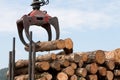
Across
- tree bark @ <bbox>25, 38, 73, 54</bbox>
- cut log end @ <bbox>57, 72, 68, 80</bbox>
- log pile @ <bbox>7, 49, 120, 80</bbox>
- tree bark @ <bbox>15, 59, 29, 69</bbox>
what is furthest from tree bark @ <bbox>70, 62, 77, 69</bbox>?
tree bark @ <bbox>15, 59, 29, 69</bbox>

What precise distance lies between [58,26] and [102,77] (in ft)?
6.85

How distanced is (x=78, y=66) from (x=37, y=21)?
2030 millimetres

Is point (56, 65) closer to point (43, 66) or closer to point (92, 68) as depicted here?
point (43, 66)

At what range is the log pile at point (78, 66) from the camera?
11352mm

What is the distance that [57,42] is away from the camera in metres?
11.5

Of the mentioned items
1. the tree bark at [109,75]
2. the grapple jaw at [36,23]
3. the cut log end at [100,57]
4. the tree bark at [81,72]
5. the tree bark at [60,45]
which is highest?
the grapple jaw at [36,23]

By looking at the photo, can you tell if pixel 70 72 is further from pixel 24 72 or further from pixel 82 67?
pixel 24 72

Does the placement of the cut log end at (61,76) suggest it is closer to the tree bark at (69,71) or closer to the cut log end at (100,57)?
the tree bark at (69,71)

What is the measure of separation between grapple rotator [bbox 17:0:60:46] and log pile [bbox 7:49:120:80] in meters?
1.08

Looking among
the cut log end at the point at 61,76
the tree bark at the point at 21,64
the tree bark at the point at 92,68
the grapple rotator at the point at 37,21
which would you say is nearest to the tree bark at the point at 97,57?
the tree bark at the point at 92,68

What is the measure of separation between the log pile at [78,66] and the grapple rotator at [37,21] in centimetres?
108

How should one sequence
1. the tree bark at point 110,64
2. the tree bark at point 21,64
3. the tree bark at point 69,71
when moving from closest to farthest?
the tree bark at point 69,71 → the tree bark at point 110,64 → the tree bark at point 21,64

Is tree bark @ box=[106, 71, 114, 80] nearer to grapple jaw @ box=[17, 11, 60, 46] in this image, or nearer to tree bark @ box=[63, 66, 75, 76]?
tree bark @ box=[63, 66, 75, 76]

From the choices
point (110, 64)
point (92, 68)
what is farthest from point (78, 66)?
point (110, 64)
